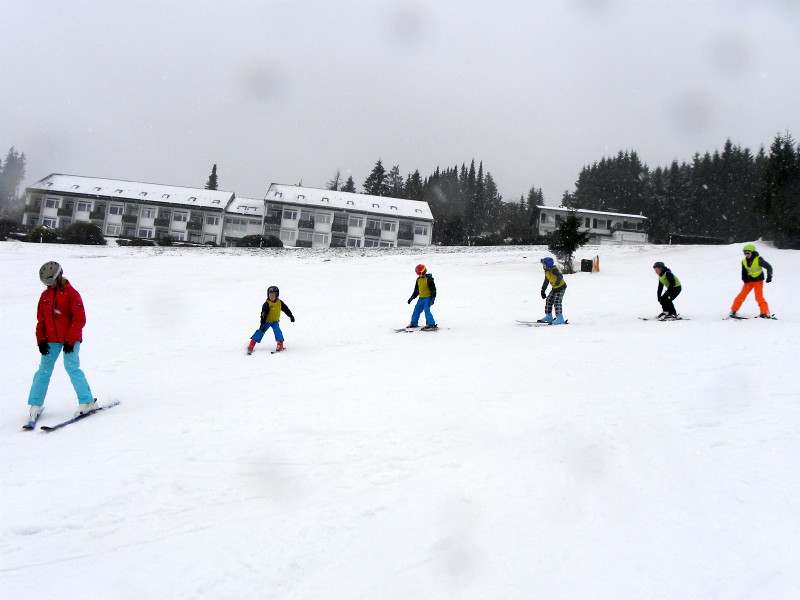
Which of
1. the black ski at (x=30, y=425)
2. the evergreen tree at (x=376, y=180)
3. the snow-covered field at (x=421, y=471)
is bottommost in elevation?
the black ski at (x=30, y=425)

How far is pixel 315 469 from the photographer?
461 cm

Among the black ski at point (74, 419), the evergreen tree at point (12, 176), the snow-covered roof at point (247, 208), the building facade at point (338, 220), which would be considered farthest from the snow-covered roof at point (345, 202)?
the evergreen tree at point (12, 176)

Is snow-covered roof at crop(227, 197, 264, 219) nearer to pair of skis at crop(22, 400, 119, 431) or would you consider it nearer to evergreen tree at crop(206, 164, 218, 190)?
evergreen tree at crop(206, 164, 218, 190)

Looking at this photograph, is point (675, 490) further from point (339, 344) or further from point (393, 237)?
point (393, 237)

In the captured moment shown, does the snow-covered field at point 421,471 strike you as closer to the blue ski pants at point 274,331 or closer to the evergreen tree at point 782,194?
the blue ski pants at point 274,331

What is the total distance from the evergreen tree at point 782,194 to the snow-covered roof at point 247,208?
50265mm

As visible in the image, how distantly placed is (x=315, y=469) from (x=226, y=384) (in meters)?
3.75

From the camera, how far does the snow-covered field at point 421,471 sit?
3.26m

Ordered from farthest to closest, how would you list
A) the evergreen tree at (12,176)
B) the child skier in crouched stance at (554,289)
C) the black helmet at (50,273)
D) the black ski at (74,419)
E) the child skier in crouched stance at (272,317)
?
1. the evergreen tree at (12,176)
2. the child skier in crouched stance at (554,289)
3. the child skier in crouched stance at (272,317)
4. the black helmet at (50,273)
5. the black ski at (74,419)

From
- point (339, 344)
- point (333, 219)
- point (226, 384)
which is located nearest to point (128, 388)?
point (226, 384)

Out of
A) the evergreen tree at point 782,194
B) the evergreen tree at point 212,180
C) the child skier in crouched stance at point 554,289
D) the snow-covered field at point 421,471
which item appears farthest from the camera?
the evergreen tree at point 212,180

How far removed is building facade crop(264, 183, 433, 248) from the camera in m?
57.8

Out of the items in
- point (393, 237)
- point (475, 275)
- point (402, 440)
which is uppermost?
point (393, 237)

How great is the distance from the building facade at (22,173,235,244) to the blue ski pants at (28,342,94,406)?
53.2 metres
